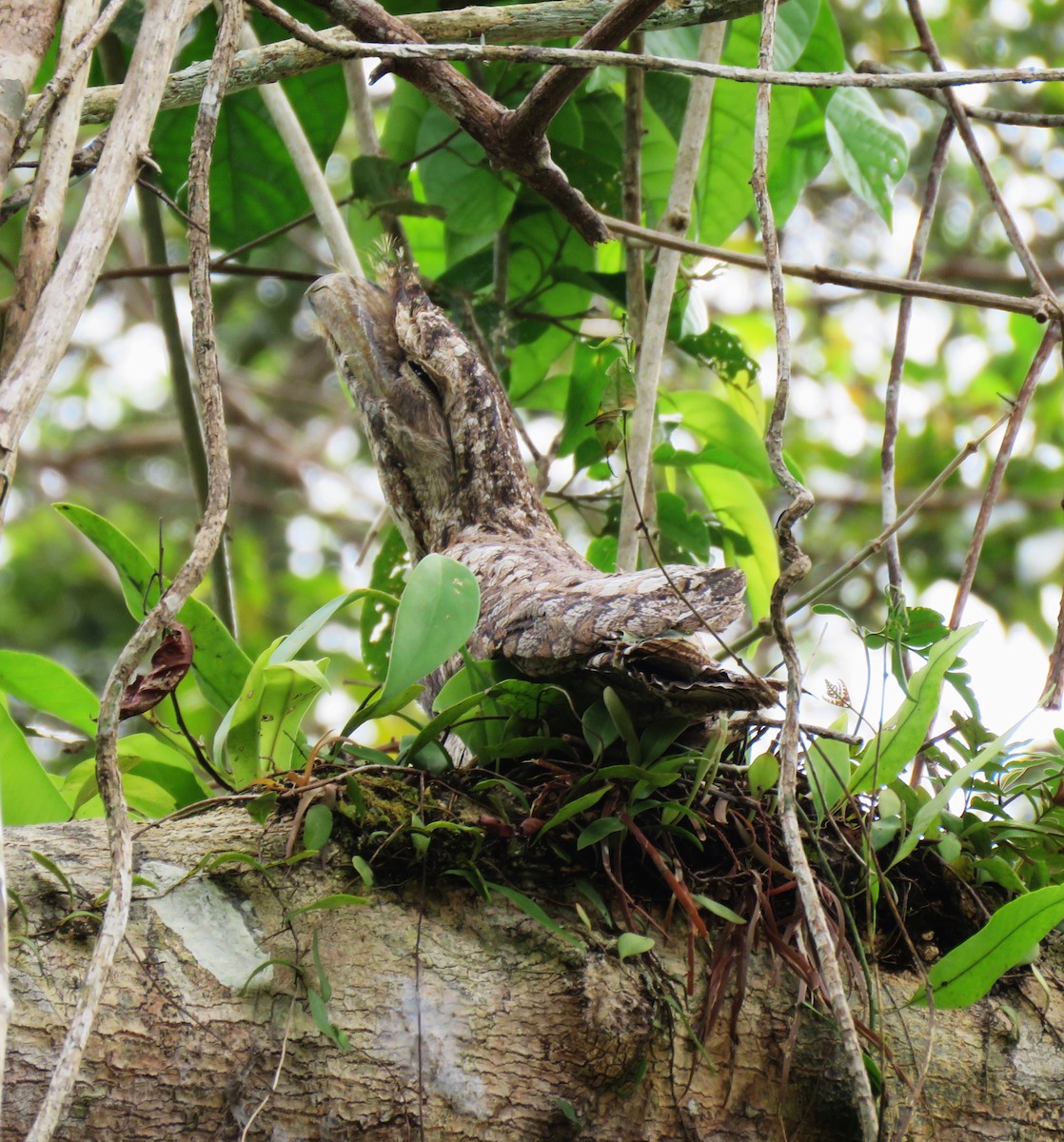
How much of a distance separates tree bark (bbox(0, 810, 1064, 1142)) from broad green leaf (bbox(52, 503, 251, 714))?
30 centimetres

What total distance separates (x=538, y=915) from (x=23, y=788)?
69cm

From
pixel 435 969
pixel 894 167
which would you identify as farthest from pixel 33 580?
pixel 435 969

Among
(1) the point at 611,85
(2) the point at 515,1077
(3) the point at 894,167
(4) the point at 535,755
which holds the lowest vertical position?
(2) the point at 515,1077

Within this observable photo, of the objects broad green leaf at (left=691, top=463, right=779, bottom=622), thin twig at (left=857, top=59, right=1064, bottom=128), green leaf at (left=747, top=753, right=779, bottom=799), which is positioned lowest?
green leaf at (left=747, top=753, right=779, bottom=799)

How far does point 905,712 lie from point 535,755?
1.55 feet

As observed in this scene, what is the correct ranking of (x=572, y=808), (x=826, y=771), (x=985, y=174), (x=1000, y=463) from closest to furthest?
1. (x=572, y=808)
2. (x=826, y=771)
3. (x=1000, y=463)
4. (x=985, y=174)

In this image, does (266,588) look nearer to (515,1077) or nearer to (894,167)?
(894,167)

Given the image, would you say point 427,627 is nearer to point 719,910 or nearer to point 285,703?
point 285,703

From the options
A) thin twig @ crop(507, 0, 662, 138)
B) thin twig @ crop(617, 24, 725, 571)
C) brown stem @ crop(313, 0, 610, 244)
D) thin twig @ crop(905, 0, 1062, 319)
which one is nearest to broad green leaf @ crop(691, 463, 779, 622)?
thin twig @ crop(617, 24, 725, 571)

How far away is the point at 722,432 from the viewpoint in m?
2.23

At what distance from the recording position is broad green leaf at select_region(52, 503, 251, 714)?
4.50 ft

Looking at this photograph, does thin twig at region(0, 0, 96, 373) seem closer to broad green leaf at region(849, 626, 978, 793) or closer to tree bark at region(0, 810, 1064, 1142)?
tree bark at region(0, 810, 1064, 1142)

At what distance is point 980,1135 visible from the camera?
1.16 meters

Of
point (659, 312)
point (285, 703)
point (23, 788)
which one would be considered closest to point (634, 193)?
point (659, 312)
